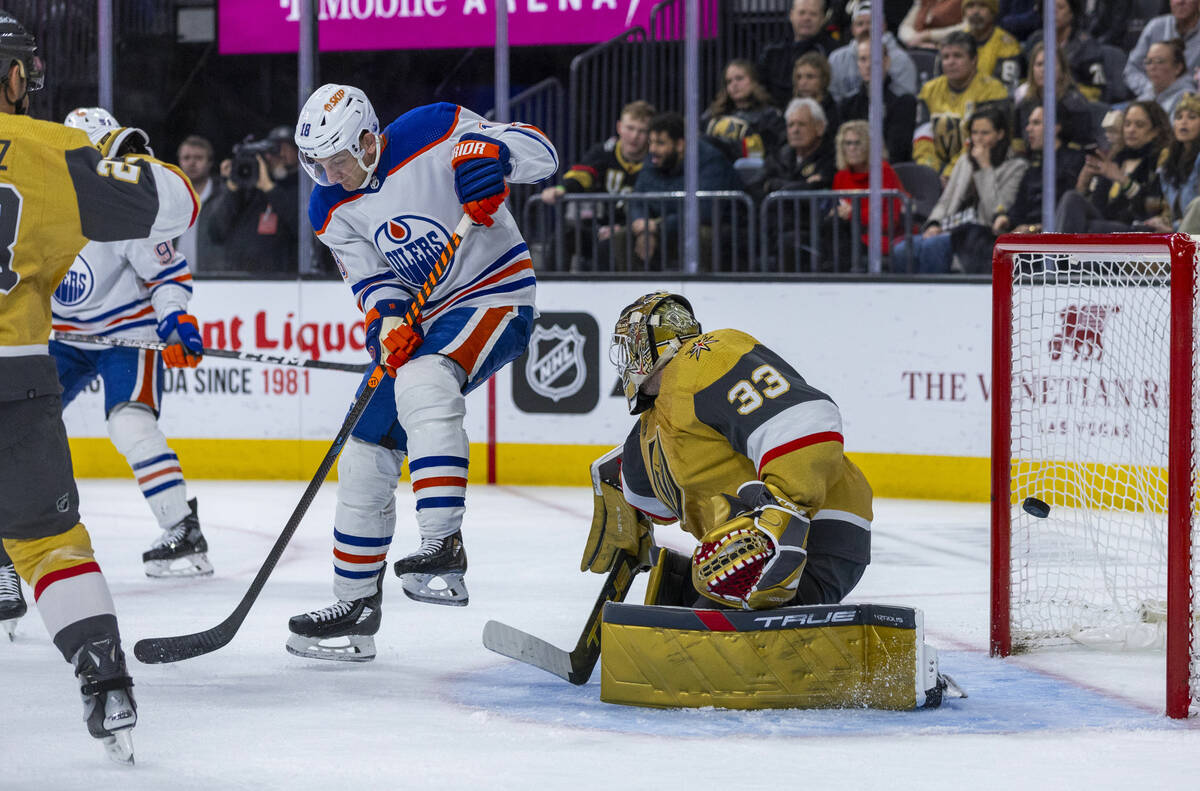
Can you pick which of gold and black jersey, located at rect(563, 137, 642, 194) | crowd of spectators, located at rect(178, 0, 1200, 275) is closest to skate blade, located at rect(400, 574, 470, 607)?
crowd of spectators, located at rect(178, 0, 1200, 275)

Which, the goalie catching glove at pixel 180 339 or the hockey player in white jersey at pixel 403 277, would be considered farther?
the goalie catching glove at pixel 180 339

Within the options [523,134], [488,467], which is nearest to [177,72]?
[488,467]

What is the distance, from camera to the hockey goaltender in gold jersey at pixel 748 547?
242cm

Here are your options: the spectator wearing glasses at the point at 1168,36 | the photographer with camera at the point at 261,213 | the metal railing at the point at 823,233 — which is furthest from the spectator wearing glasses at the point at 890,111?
the photographer with camera at the point at 261,213

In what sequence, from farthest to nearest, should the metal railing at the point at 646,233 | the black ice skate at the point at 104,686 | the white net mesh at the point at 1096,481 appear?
the metal railing at the point at 646,233, the white net mesh at the point at 1096,481, the black ice skate at the point at 104,686

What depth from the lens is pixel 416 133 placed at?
122 inches

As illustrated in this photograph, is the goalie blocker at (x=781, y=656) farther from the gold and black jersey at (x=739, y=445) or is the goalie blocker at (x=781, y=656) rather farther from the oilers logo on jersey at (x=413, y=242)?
the oilers logo on jersey at (x=413, y=242)

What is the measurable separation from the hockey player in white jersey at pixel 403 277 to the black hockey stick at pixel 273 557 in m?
0.02

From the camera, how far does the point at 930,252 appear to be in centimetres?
580

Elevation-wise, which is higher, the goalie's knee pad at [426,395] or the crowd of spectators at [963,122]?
the crowd of spectators at [963,122]

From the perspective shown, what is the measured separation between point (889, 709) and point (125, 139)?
1467mm

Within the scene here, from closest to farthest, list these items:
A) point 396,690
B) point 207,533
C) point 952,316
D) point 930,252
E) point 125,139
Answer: point 125,139
point 396,690
point 207,533
point 952,316
point 930,252

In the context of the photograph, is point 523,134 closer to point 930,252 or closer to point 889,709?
point 889,709

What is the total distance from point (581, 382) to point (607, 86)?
1.81m
